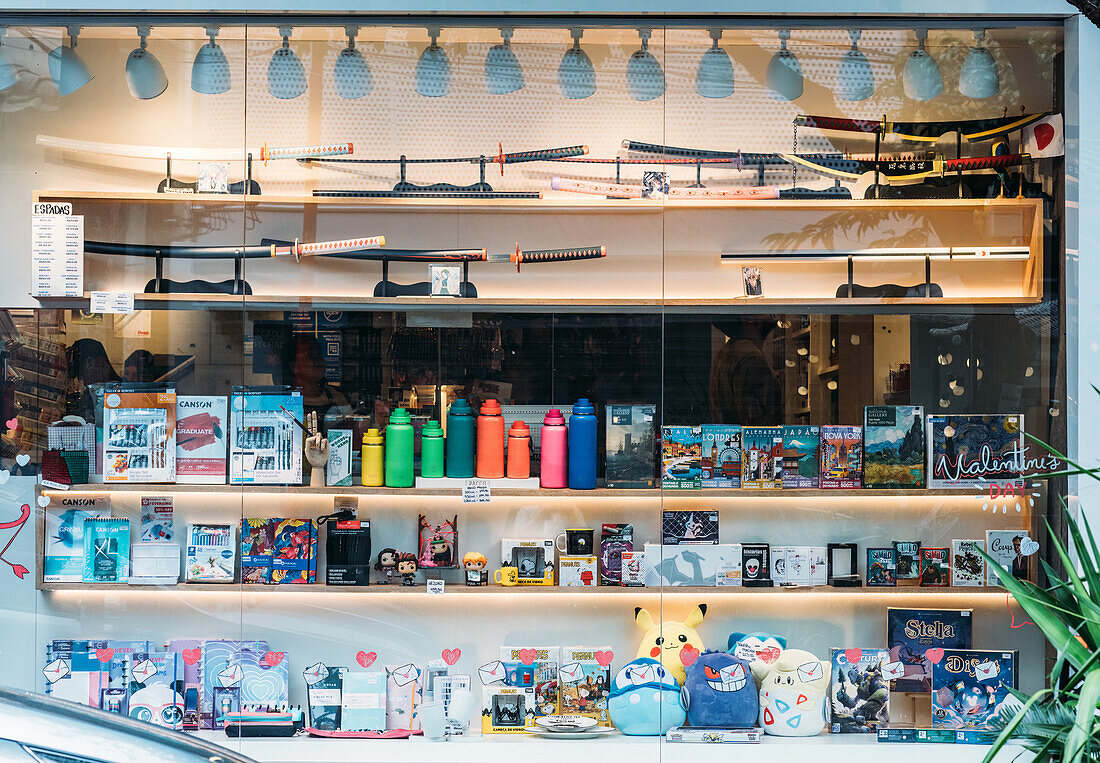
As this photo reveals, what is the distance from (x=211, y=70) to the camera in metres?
3.18

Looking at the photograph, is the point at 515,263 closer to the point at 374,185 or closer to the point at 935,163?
the point at 374,185

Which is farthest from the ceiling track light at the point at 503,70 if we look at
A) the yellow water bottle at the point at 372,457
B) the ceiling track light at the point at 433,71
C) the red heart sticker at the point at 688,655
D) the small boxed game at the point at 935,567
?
the small boxed game at the point at 935,567

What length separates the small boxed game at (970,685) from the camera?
3.12 metres

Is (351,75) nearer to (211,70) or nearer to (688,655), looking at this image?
(211,70)

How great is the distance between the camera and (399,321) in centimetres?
320

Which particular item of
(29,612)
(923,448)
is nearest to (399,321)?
(29,612)

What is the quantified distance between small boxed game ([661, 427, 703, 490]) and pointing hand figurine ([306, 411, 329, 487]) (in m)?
1.23

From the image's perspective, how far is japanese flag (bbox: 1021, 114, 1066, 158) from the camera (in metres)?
3.08

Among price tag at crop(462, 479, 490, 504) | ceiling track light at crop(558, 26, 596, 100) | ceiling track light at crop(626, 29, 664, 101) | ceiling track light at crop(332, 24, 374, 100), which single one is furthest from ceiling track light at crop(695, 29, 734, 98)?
price tag at crop(462, 479, 490, 504)

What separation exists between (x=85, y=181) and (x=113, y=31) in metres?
0.54

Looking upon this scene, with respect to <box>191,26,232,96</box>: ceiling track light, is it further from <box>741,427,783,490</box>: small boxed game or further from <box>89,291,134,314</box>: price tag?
<box>741,427,783,490</box>: small boxed game

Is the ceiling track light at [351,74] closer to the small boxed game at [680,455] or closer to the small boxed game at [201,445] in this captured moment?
the small boxed game at [201,445]

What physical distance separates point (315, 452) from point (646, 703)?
1471 mm

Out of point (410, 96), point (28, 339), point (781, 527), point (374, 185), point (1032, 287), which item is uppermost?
point (410, 96)
